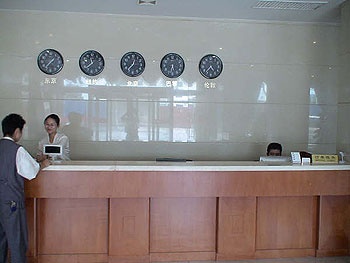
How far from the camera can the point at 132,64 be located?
5.36m

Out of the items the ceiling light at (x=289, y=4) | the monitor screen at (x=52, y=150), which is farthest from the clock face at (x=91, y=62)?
the ceiling light at (x=289, y=4)

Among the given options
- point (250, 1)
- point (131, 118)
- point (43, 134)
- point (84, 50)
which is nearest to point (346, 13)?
point (250, 1)

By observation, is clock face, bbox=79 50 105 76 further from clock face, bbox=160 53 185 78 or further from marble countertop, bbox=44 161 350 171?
marble countertop, bbox=44 161 350 171

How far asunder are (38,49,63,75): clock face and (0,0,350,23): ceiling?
588 mm

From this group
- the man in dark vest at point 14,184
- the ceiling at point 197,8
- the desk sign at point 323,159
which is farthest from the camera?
the ceiling at point 197,8

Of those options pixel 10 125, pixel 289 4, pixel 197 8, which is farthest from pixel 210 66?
pixel 10 125

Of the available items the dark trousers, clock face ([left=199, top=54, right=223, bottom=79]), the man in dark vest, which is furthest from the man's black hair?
clock face ([left=199, top=54, right=223, bottom=79])

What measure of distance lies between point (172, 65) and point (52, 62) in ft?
5.52

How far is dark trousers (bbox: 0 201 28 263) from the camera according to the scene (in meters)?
3.28

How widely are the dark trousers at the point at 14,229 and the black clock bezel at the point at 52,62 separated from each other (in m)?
2.46

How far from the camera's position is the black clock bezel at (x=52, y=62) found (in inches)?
207

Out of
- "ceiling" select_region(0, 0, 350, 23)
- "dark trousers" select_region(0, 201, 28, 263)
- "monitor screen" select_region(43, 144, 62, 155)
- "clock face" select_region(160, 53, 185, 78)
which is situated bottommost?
"dark trousers" select_region(0, 201, 28, 263)

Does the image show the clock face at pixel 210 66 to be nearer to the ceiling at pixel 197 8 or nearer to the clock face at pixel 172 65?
the clock face at pixel 172 65

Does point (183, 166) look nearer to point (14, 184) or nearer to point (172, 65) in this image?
point (14, 184)
